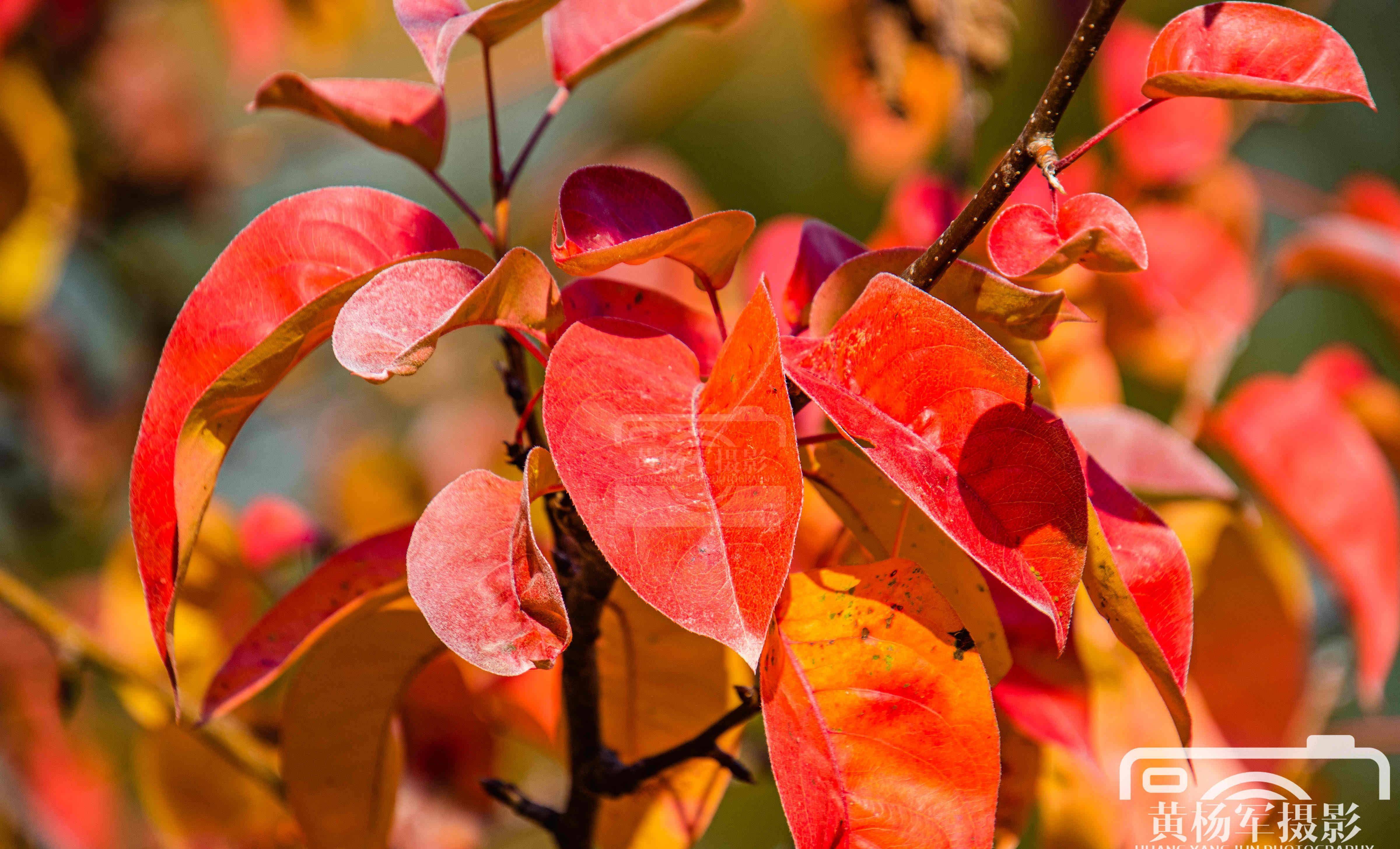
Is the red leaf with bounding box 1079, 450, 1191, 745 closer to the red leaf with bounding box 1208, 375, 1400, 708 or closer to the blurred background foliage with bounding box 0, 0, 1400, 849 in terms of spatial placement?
the red leaf with bounding box 1208, 375, 1400, 708

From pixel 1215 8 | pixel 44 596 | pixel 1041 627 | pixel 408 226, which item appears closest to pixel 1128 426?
pixel 1041 627

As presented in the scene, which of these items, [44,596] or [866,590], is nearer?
[866,590]

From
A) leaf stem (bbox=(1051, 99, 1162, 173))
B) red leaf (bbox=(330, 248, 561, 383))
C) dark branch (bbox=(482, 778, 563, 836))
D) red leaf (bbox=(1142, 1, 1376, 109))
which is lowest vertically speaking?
dark branch (bbox=(482, 778, 563, 836))

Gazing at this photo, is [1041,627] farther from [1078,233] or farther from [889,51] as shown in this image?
[889,51]

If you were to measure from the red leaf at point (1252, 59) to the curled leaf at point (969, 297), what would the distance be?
0.06m

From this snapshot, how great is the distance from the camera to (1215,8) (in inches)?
10.6

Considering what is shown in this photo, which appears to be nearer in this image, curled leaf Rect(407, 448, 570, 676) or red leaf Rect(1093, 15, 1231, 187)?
curled leaf Rect(407, 448, 570, 676)

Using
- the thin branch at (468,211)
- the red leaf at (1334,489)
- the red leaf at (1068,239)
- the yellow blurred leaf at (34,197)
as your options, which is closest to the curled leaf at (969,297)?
the red leaf at (1068,239)

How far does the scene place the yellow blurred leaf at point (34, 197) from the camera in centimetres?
90

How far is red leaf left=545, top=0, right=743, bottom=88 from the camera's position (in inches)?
15.8

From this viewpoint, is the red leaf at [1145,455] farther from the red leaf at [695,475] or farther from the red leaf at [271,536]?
the red leaf at [271,536]

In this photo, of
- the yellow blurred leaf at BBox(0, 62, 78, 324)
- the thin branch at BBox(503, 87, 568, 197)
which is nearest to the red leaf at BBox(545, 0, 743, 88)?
the thin branch at BBox(503, 87, 568, 197)

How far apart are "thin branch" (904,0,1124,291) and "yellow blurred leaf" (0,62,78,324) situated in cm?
93

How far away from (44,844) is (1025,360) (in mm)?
695
